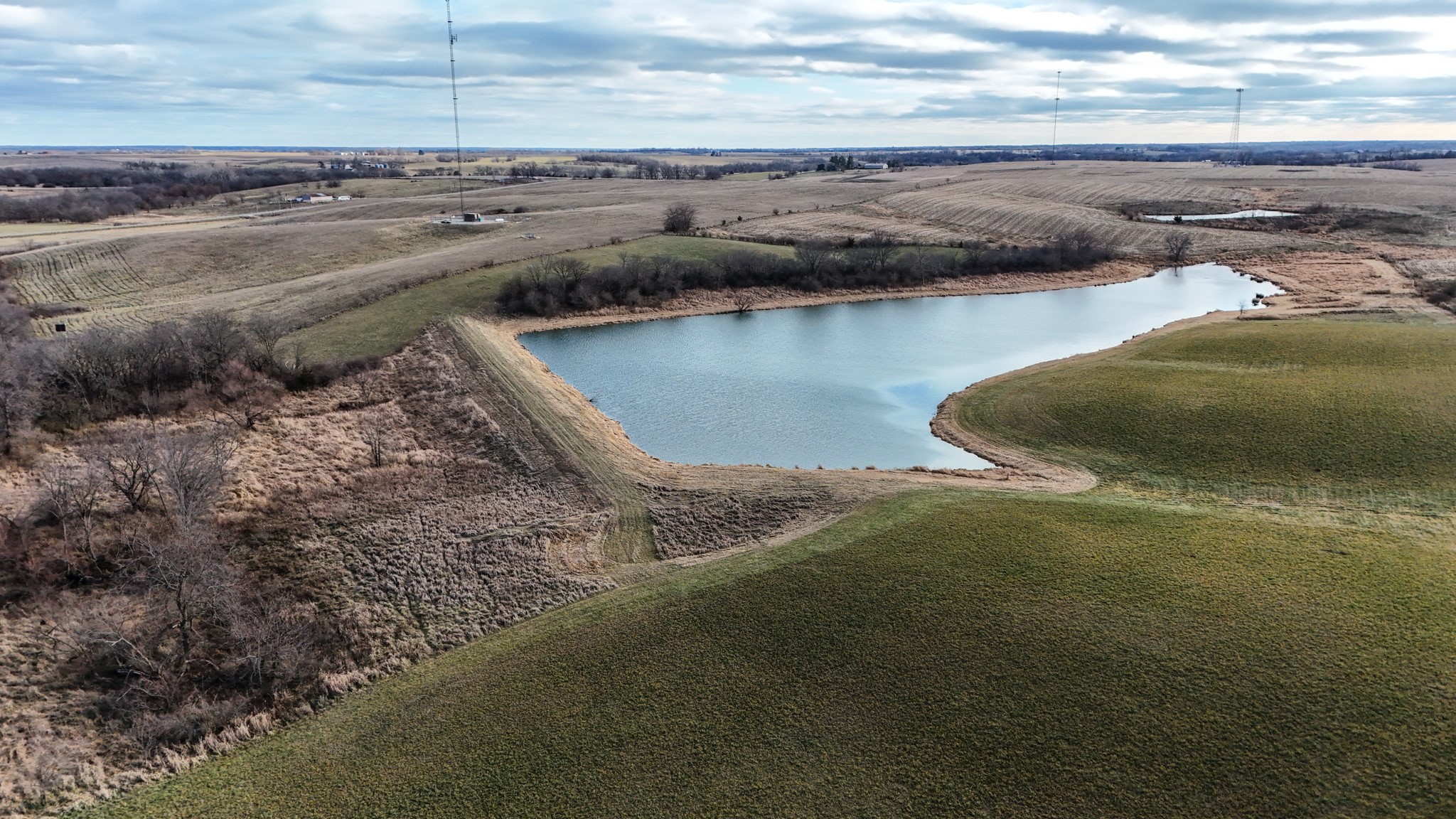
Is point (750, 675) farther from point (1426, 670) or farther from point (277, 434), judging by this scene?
point (277, 434)

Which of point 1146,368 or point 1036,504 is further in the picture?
point 1146,368

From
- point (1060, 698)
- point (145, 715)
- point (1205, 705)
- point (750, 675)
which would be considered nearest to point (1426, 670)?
point (1205, 705)

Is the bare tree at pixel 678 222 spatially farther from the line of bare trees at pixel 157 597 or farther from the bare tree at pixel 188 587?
the bare tree at pixel 188 587

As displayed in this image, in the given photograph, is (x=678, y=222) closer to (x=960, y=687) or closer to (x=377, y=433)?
(x=377, y=433)

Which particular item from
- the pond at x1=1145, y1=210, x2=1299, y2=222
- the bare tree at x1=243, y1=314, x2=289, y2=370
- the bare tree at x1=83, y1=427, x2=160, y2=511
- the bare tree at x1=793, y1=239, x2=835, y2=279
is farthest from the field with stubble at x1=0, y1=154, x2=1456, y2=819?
the pond at x1=1145, y1=210, x2=1299, y2=222

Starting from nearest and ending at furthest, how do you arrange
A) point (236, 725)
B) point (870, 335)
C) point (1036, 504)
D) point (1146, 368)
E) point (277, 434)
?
point (236, 725) → point (1036, 504) → point (277, 434) → point (1146, 368) → point (870, 335)

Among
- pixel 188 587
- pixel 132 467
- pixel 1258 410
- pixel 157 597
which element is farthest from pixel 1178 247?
pixel 157 597
